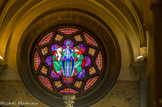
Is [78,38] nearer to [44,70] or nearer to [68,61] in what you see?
[68,61]

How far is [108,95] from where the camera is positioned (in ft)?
57.9

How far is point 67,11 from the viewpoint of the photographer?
61.7 feet

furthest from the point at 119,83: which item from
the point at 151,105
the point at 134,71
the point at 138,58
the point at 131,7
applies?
the point at 151,105

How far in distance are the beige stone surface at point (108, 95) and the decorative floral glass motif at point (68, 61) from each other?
4.02 ft

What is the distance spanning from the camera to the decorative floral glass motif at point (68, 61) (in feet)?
60.7

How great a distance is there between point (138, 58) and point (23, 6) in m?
4.56

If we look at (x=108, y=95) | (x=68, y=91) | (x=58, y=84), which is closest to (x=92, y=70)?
(x=68, y=91)

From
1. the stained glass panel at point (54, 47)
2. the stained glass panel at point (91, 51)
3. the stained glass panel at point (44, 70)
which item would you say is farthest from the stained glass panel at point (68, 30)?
the stained glass panel at point (44, 70)

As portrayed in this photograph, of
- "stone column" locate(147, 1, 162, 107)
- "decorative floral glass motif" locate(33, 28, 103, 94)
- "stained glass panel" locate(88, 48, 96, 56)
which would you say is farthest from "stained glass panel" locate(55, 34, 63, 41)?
"stone column" locate(147, 1, 162, 107)

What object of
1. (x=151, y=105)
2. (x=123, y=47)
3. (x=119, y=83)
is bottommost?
(x=151, y=105)

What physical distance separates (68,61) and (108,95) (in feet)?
6.97

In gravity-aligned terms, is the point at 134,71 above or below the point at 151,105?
above

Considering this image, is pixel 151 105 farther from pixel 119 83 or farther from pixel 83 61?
pixel 83 61

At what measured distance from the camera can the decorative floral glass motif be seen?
18.5m
